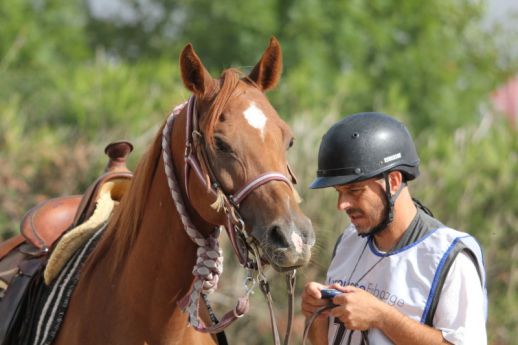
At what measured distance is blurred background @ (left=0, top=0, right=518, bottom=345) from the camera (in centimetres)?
1091

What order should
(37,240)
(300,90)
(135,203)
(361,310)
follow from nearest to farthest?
1. (361,310)
2. (135,203)
3. (37,240)
4. (300,90)

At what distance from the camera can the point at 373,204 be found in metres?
3.81

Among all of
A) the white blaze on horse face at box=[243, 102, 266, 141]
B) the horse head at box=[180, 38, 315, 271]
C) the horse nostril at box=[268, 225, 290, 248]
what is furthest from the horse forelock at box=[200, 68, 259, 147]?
the horse nostril at box=[268, 225, 290, 248]

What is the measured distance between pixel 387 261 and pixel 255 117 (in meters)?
0.81

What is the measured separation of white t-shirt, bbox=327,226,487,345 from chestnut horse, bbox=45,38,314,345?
15.5 inches

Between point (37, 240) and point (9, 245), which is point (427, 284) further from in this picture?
point (9, 245)

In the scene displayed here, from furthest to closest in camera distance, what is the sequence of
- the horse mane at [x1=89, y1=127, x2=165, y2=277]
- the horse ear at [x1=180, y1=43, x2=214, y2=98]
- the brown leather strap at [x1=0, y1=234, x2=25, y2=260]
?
the brown leather strap at [x1=0, y1=234, x2=25, y2=260], the horse mane at [x1=89, y1=127, x2=165, y2=277], the horse ear at [x1=180, y1=43, x2=214, y2=98]

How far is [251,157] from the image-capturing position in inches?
152

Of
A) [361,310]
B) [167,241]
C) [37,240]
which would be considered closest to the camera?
[361,310]

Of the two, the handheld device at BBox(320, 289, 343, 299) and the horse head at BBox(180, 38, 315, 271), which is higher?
the horse head at BBox(180, 38, 315, 271)

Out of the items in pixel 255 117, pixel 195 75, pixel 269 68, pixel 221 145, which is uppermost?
pixel 269 68

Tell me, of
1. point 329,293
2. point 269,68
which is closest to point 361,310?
point 329,293

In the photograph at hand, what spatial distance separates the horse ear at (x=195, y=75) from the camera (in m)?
4.11

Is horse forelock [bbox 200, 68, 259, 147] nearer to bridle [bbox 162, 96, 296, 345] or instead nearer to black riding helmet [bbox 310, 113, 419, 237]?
bridle [bbox 162, 96, 296, 345]
